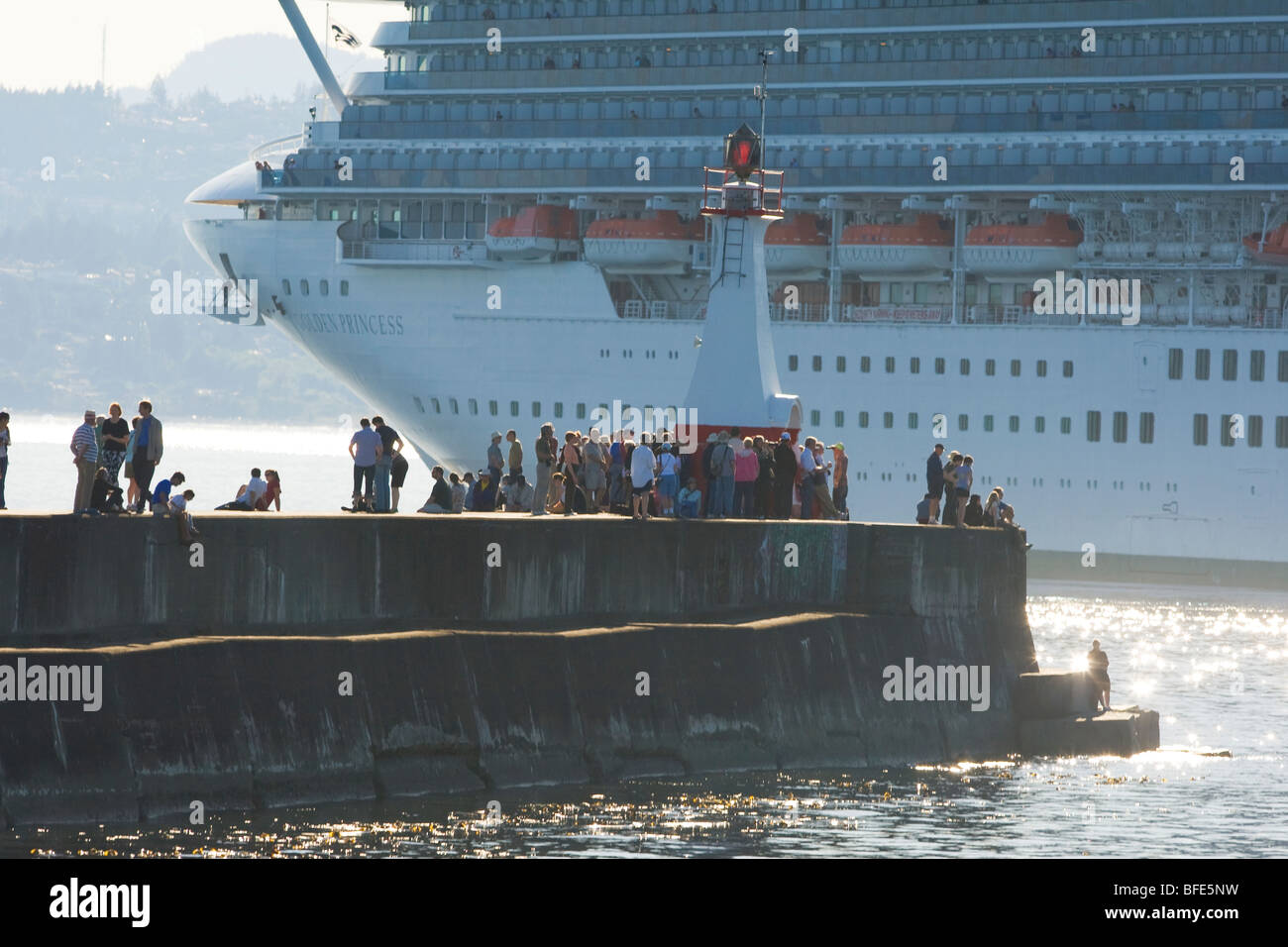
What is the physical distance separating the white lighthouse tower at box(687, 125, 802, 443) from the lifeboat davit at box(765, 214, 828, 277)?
96.9 feet

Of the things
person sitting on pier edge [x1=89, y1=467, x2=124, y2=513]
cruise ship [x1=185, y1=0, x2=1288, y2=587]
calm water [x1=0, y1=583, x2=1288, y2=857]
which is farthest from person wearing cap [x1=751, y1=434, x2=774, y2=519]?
cruise ship [x1=185, y1=0, x2=1288, y2=587]

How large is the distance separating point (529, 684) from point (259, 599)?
9.95ft

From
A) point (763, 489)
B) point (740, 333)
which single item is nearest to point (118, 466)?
point (763, 489)

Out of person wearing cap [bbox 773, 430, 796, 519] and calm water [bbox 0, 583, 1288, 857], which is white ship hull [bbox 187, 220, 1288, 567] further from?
person wearing cap [bbox 773, 430, 796, 519]

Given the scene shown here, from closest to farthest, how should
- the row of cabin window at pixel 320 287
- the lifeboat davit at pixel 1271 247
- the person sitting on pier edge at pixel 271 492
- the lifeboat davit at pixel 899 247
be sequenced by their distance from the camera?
the person sitting on pier edge at pixel 271 492
the lifeboat davit at pixel 1271 247
the lifeboat davit at pixel 899 247
the row of cabin window at pixel 320 287

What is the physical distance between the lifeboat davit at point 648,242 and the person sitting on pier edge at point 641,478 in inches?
1469

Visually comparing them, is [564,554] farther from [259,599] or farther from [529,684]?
[259,599]

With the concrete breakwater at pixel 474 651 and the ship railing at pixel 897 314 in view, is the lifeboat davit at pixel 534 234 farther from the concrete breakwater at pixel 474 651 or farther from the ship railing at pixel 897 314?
the concrete breakwater at pixel 474 651

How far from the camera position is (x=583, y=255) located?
218ft

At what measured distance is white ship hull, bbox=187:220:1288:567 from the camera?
195ft

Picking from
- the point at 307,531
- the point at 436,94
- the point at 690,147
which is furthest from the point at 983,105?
the point at 307,531

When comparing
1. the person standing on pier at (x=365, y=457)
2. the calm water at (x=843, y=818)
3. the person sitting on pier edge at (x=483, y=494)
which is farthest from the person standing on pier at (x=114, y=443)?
the person sitting on pier edge at (x=483, y=494)

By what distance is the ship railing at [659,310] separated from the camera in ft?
214

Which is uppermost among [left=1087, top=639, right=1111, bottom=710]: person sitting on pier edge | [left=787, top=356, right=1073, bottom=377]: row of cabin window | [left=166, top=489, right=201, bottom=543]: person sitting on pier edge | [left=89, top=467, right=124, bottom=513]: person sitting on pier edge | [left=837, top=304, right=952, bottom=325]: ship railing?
[left=837, top=304, right=952, bottom=325]: ship railing
